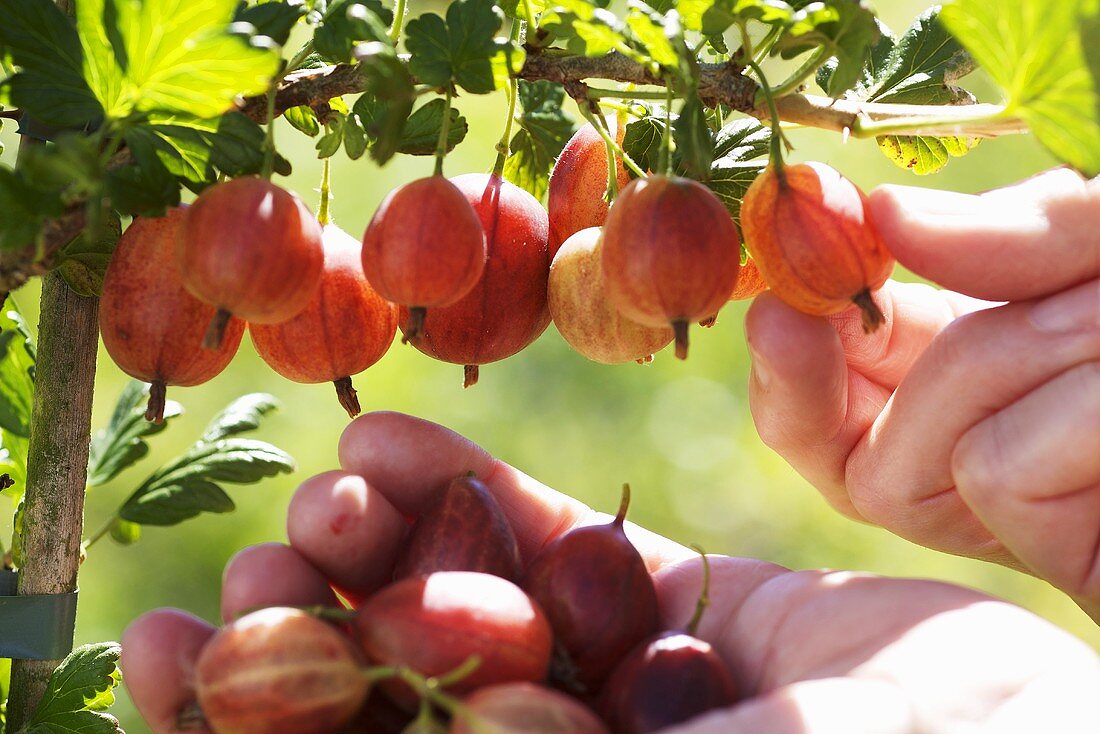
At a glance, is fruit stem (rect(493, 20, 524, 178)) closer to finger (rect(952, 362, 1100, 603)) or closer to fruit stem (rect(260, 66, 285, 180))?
fruit stem (rect(260, 66, 285, 180))

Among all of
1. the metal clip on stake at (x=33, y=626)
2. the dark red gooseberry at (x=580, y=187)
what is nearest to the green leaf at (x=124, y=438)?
the metal clip on stake at (x=33, y=626)

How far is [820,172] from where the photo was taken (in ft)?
2.27

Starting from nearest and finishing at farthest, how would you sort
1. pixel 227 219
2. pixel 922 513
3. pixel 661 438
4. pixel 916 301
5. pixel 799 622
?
pixel 227 219 < pixel 799 622 < pixel 922 513 < pixel 916 301 < pixel 661 438

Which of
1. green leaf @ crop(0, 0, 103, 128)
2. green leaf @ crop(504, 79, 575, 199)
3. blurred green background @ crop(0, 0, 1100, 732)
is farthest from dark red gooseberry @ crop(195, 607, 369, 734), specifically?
blurred green background @ crop(0, 0, 1100, 732)

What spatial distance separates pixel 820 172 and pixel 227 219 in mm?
388

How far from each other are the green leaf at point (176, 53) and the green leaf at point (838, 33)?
322 millimetres

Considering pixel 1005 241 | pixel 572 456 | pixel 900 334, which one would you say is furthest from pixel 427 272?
pixel 572 456

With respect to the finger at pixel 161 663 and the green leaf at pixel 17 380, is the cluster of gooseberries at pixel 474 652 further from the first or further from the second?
the green leaf at pixel 17 380

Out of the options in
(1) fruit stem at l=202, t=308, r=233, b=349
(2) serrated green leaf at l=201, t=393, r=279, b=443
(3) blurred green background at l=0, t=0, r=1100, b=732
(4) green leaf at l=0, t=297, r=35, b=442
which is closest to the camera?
(1) fruit stem at l=202, t=308, r=233, b=349

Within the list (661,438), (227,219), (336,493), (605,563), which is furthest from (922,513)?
(661,438)

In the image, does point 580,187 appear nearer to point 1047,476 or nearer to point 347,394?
point 347,394

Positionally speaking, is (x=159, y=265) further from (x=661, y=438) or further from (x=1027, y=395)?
(x=661, y=438)

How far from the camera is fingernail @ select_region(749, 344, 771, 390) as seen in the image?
2.70 ft

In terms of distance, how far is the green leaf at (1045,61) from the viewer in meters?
0.55
